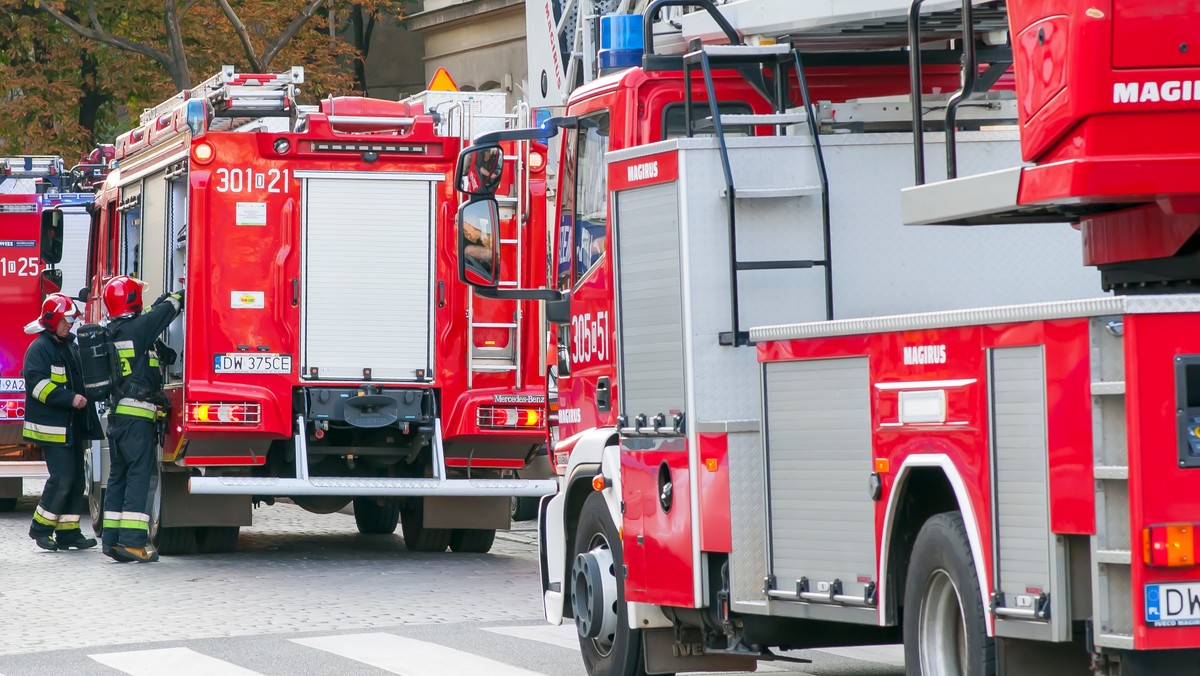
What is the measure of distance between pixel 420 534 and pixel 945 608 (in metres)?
9.30

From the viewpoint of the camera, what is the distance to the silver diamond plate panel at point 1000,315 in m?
5.24

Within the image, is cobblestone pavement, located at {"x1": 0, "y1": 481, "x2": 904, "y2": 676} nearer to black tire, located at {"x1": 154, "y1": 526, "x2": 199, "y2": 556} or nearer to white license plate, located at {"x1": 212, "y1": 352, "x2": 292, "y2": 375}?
black tire, located at {"x1": 154, "y1": 526, "x2": 199, "y2": 556}

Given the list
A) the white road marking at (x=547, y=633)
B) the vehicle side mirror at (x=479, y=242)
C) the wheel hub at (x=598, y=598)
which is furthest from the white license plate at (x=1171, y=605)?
the white road marking at (x=547, y=633)

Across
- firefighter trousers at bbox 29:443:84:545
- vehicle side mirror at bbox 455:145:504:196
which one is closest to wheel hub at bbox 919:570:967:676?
vehicle side mirror at bbox 455:145:504:196

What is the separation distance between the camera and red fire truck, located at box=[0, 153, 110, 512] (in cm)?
1853

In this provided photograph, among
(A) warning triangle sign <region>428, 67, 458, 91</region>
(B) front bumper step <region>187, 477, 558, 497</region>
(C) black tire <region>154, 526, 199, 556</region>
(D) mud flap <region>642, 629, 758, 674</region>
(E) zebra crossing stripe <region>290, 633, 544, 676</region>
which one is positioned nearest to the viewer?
(D) mud flap <region>642, 629, 758, 674</region>

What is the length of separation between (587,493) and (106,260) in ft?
30.0

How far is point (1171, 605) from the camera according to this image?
526 centimetres

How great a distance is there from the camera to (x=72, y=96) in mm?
28594

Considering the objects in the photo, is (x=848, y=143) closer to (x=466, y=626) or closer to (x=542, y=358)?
(x=466, y=626)

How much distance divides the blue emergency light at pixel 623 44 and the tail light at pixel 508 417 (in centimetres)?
582

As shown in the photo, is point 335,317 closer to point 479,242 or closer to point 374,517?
point 374,517

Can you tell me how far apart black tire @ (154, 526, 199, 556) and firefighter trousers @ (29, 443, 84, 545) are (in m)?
0.95

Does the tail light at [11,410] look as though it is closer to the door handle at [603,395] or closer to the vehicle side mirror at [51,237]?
the vehicle side mirror at [51,237]
